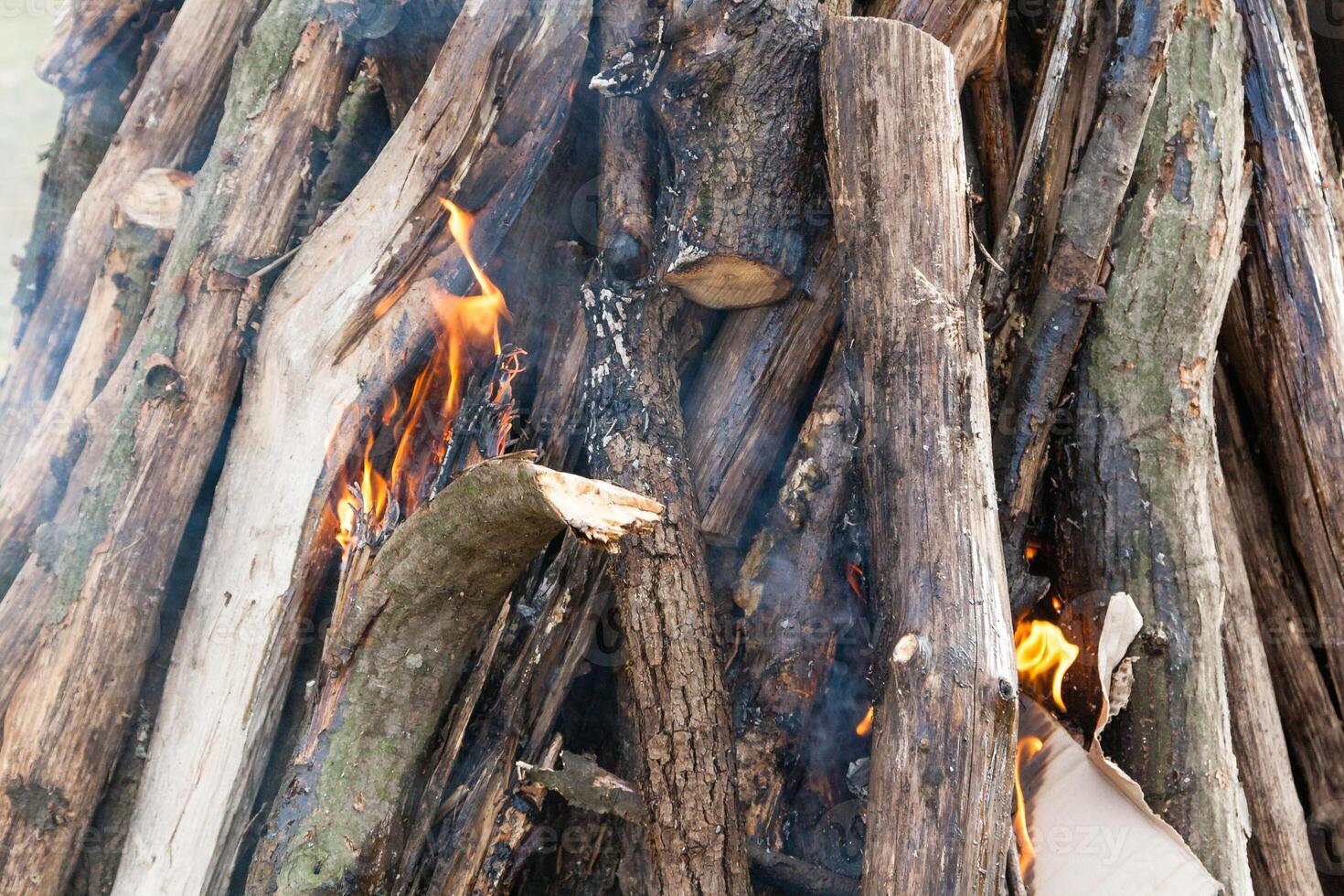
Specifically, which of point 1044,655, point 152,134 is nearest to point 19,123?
point 152,134

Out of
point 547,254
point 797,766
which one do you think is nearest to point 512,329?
point 547,254

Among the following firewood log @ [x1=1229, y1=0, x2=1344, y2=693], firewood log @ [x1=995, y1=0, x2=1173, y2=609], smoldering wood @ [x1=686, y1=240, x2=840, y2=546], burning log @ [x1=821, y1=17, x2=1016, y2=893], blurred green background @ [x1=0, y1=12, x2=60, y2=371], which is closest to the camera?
burning log @ [x1=821, y1=17, x2=1016, y2=893]

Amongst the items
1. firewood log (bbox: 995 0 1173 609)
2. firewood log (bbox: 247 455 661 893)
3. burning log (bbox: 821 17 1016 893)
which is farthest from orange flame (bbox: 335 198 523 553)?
firewood log (bbox: 995 0 1173 609)

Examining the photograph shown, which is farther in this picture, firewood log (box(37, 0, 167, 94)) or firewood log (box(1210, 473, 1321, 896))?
firewood log (box(37, 0, 167, 94))

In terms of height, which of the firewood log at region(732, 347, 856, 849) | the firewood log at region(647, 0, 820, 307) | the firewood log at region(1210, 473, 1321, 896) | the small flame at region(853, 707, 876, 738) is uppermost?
the firewood log at region(647, 0, 820, 307)

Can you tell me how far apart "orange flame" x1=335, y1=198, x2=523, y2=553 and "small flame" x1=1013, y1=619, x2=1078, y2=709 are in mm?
1604

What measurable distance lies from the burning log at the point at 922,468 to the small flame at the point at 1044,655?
0.69 meters

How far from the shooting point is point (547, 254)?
9.84 feet

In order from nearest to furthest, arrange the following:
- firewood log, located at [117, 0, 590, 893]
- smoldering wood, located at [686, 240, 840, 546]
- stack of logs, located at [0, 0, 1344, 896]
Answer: stack of logs, located at [0, 0, 1344, 896] < firewood log, located at [117, 0, 590, 893] < smoldering wood, located at [686, 240, 840, 546]

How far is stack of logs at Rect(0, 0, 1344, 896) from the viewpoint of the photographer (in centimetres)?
220

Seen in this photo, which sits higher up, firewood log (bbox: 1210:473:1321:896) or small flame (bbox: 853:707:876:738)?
small flame (bbox: 853:707:876:738)

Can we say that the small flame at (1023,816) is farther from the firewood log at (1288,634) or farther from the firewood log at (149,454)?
the firewood log at (149,454)

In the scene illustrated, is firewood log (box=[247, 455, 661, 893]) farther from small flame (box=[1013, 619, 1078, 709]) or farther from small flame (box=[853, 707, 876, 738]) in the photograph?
small flame (box=[1013, 619, 1078, 709])

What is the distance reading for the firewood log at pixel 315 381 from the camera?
2.49m
